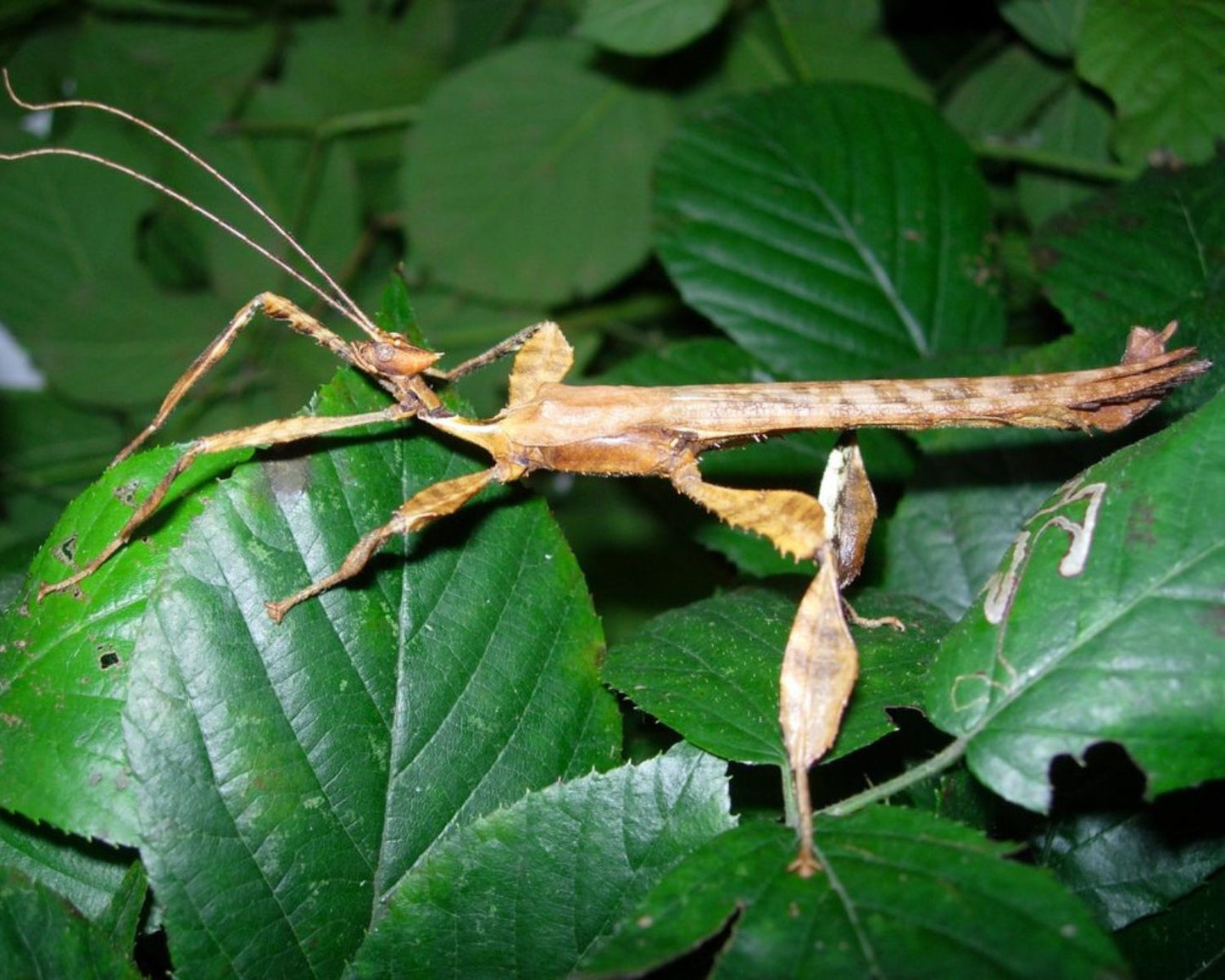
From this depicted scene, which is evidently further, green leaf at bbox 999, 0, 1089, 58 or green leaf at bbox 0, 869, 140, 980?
green leaf at bbox 999, 0, 1089, 58

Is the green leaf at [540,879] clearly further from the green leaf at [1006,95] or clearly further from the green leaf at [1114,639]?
the green leaf at [1006,95]

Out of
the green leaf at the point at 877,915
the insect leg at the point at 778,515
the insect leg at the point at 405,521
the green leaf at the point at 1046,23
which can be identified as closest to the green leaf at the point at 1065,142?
the green leaf at the point at 1046,23

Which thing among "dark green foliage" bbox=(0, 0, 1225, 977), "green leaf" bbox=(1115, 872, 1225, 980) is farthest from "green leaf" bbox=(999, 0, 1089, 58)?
"green leaf" bbox=(1115, 872, 1225, 980)

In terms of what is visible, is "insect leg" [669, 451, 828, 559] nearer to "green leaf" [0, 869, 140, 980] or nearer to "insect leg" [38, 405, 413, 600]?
"insect leg" [38, 405, 413, 600]

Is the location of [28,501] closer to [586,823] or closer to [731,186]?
[731,186]

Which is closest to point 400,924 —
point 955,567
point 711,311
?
point 955,567

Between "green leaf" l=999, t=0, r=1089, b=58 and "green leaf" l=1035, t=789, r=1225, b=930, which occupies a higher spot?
"green leaf" l=999, t=0, r=1089, b=58
